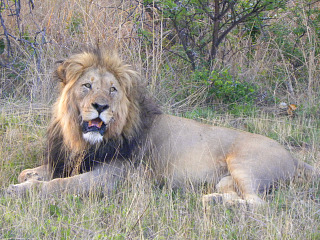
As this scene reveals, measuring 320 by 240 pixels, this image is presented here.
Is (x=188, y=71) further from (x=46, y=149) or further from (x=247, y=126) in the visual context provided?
(x=46, y=149)

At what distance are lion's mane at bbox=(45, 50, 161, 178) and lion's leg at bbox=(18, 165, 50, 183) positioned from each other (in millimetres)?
60

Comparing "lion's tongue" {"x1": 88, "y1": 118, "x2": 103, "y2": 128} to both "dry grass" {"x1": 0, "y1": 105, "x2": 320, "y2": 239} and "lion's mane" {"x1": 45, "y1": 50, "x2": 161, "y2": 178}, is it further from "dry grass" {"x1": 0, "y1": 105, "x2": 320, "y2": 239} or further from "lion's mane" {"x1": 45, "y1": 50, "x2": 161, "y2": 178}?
"dry grass" {"x1": 0, "y1": 105, "x2": 320, "y2": 239}

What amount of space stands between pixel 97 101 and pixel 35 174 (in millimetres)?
929

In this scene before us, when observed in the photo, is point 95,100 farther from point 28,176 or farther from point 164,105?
point 164,105

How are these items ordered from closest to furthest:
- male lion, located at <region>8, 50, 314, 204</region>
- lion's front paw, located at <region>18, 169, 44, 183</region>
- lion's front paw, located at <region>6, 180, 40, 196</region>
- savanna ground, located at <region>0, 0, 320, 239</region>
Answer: savanna ground, located at <region>0, 0, 320, 239</region>
lion's front paw, located at <region>6, 180, 40, 196</region>
male lion, located at <region>8, 50, 314, 204</region>
lion's front paw, located at <region>18, 169, 44, 183</region>

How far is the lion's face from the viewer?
3.71m

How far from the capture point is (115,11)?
7.20 meters

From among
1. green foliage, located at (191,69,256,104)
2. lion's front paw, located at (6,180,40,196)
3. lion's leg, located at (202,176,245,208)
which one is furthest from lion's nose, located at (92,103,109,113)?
green foliage, located at (191,69,256,104)

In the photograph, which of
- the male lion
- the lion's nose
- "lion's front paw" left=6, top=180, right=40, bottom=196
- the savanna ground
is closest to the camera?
the savanna ground

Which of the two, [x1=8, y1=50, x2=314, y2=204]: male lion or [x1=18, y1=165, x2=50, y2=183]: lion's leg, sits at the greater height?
[x1=8, y1=50, x2=314, y2=204]: male lion

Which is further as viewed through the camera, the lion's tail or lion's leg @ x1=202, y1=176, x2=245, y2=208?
the lion's tail

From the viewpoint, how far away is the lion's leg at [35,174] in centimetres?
407

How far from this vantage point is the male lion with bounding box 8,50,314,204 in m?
3.80

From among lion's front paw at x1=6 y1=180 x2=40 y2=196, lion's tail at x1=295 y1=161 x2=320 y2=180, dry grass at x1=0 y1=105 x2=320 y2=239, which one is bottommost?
dry grass at x1=0 y1=105 x2=320 y2=239
